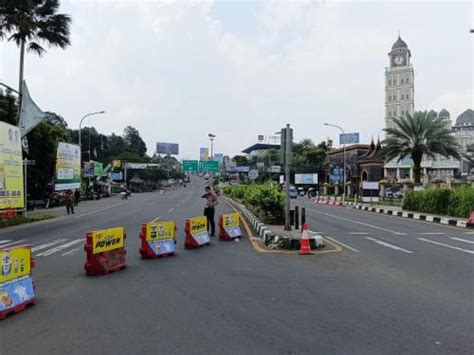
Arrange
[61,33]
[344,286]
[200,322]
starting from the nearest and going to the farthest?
1. [200,322]
2. [344,286]
3. [61,33]

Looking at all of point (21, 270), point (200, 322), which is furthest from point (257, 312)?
point (21, 270)

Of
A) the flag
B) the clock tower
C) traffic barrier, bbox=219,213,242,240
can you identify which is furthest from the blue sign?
the clock tower

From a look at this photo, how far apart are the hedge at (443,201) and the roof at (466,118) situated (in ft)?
488

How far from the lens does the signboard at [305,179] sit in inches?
3514

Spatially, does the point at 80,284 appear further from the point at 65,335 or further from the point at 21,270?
the point at 65,335

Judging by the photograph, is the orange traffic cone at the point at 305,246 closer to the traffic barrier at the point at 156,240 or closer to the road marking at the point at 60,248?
the traffic barrier at the point at 156,240

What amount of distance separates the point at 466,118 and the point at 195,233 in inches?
6854

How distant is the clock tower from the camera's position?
14700cm

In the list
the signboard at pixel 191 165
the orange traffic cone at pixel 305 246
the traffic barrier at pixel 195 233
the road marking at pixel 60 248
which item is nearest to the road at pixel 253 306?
the orange traffic cone at pixel 305 246

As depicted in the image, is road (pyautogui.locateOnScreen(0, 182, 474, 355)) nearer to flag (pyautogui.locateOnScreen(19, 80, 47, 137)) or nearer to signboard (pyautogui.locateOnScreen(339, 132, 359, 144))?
flag (pyautogui.locateOnScreen(19, 80, 47, 137))

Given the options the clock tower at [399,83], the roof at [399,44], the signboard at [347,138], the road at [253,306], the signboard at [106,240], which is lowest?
the road at [253,306]

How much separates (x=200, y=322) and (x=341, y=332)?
1.76 metres

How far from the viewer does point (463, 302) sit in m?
7.09

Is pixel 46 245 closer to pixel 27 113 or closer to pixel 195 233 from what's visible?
pixel 195 233
